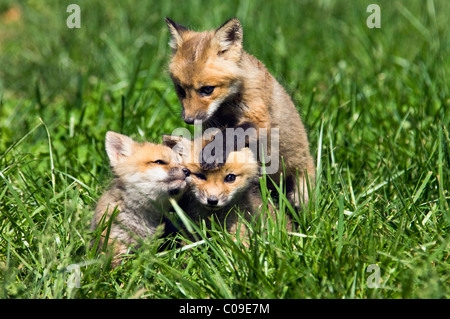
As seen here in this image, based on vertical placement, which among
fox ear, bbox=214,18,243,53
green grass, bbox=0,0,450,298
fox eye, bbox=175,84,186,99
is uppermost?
fox ear, bbox=214,18,243,53

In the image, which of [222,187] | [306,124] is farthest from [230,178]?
[306,124]

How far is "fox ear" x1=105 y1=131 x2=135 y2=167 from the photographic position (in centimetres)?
392

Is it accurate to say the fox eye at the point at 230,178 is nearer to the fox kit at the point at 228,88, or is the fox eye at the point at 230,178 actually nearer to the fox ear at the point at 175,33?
the fox kit at the point at 228,88

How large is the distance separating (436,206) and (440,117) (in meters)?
1.38

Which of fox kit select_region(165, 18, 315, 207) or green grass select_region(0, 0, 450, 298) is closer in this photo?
green grass select_region(0, 0, 450, 298)

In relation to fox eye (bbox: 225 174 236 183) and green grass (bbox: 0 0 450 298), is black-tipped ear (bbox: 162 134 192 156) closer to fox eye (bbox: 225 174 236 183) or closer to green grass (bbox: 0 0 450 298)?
fox eye (bbox: 225 174 236 183)

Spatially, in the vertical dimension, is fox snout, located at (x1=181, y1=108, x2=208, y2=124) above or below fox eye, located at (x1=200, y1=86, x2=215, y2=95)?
below

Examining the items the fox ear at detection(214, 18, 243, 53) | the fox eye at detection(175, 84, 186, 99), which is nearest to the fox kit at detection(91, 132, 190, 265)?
the fox eye at detection(175, 84, 186, 99)

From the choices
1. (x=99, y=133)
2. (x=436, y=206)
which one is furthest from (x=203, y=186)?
(x=99, y=133)

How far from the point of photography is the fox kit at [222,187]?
3740 millimetres

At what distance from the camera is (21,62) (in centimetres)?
747

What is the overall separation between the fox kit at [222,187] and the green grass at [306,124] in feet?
0.86

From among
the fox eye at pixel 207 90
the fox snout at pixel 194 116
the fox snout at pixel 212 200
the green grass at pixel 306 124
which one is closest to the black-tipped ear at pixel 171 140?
the fox snout at pixel 194 116

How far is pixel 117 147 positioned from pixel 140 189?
0.42 m
